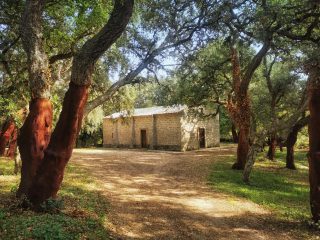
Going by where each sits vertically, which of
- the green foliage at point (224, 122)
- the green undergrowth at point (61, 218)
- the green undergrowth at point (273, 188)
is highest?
the green foliage at point (224, 122)

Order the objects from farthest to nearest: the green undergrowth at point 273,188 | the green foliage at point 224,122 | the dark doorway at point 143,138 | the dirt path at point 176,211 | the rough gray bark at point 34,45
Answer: the green foliage at point 224,122 < the dark doorway at point 143,138 < the green undergrowth at point 273,188 < the dirt path at point 176,211 < the rough gray bark at point 34,45

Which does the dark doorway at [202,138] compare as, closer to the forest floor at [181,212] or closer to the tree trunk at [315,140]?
the forest floor at [181,212]

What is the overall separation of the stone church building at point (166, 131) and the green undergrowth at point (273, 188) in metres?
10.9

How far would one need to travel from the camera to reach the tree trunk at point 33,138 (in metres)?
8.91

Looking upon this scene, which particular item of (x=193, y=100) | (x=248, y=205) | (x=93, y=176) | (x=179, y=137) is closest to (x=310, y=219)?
(x=248, y=205)

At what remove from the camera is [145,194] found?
1323cm

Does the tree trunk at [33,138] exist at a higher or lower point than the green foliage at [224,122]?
lower

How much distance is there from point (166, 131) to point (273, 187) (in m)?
19.4

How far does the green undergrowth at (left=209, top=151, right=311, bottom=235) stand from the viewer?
40.1ft

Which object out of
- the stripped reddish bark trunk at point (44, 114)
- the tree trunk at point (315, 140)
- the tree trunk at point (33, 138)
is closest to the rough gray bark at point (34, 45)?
the stripped reddish bark trunk at point (44, 114)

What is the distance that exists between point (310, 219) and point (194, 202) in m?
3.67

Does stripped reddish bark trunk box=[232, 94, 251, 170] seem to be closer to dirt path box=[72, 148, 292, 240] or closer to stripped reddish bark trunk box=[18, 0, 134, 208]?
dirt path box=[72, 148, 292, 240]

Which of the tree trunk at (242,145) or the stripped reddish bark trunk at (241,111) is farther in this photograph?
the tree trunk at (242,145)

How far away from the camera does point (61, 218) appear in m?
8.04
